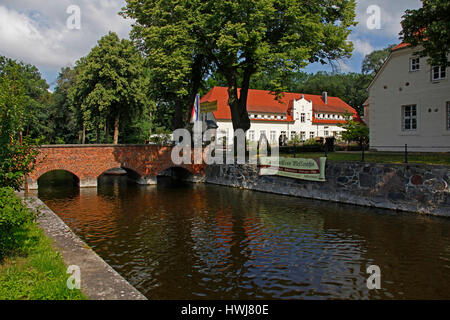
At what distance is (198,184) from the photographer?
1140 inches

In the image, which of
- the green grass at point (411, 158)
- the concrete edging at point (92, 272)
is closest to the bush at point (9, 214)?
the concrete edging at point (92, 272)

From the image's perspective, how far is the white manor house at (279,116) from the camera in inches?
1976

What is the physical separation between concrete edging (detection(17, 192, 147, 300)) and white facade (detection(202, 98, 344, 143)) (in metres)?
40.3

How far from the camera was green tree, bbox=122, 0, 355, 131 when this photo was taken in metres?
21.0

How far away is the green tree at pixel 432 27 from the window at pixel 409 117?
26.1ft

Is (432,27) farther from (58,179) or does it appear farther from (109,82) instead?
(58,179)

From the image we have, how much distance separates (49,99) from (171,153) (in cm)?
4333

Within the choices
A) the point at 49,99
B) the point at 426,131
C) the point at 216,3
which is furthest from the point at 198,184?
the point at 49,99

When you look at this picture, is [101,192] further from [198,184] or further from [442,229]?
[442,229]

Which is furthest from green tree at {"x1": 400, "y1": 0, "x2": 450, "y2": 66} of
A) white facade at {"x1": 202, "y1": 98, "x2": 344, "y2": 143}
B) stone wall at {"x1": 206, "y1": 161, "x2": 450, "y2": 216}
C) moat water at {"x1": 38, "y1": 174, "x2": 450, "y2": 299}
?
white facade at {"x1": 202, "y1": 98, "x2": 344, "y2": 143}

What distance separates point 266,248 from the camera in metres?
10.6
